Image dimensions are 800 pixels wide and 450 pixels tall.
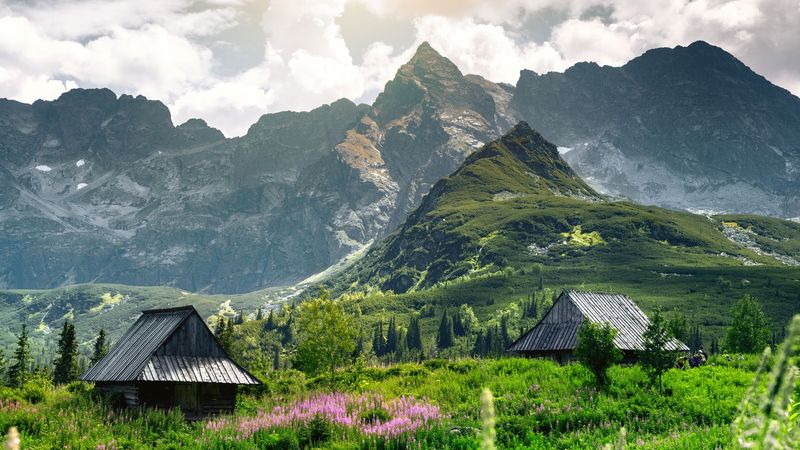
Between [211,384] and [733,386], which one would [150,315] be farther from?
[733,386]

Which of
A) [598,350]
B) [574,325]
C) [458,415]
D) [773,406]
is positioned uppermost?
[773,406]

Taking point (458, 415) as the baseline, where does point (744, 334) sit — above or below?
above

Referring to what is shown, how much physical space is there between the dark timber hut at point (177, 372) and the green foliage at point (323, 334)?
19.5 meters

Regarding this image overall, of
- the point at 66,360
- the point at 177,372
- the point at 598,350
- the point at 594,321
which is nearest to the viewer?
the point at 598,350

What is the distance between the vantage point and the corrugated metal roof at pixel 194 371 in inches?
1579

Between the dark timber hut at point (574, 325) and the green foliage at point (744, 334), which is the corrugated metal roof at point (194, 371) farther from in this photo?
the green foliage at point (744, 334)

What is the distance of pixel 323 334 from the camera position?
6706 cm

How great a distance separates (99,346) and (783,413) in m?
132

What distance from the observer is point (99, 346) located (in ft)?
404

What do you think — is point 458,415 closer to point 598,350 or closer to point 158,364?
point 598,350

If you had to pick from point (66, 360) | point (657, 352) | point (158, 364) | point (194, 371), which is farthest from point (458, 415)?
point (66, 360)

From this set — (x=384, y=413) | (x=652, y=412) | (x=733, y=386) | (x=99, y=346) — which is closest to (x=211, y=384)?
(x=384, y=413)

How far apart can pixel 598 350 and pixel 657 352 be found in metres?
3.32

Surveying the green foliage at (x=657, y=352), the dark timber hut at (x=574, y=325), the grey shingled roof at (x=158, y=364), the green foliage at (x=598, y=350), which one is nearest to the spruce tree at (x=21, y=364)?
the grey shingled roof at (x=158, y=364)
